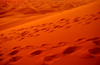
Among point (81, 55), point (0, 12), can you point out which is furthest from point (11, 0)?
point (81, 55)

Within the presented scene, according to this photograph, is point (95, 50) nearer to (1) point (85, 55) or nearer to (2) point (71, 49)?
(1) point (85, 55)

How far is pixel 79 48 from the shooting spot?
1.58 metres

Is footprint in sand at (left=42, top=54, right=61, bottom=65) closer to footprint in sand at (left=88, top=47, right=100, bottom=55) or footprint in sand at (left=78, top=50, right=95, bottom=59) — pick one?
footprint in sand at (left=78, top=50, right=95, bottom=59)

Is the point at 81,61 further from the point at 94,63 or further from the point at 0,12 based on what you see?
the point at 0,12

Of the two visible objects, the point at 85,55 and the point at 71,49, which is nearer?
the point at 85,55

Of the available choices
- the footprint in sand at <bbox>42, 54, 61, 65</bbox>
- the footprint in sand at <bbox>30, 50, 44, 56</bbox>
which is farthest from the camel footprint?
the footprint in sand at <bbox>30, 50, 44, 56</bbox>

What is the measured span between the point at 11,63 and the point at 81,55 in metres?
1.20

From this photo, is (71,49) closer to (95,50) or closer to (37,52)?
(95,50)

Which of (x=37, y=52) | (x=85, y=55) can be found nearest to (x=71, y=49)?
(x=85, y=55)

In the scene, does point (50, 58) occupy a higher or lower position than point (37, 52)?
lower

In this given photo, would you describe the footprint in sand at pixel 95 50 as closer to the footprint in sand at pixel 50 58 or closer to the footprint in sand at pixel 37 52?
the footprint in sand at pixel 50 58

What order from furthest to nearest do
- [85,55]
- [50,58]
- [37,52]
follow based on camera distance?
[37,52] < [50,58] < [85,55]

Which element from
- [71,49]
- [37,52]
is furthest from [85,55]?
[37,52]

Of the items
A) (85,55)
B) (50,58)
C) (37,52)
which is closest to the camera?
(85,55)
